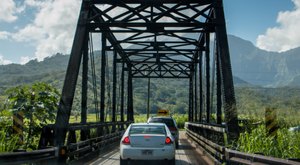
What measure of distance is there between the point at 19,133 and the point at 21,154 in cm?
268

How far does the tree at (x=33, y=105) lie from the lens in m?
10.5

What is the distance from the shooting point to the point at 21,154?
732cm

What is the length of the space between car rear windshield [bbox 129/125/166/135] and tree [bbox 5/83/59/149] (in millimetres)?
2387

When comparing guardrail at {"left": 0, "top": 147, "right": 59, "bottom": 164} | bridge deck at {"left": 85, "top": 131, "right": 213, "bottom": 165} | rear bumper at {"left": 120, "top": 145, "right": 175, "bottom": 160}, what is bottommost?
bridge deck at {"left": 85, "top": 131, "right": 213, "bottom": 165}

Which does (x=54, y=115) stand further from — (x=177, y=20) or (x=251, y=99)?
(x=177, y=20)

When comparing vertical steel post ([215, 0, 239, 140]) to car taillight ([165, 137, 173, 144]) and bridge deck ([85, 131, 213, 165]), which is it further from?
bridge deck ([85, 131, 213, 165])

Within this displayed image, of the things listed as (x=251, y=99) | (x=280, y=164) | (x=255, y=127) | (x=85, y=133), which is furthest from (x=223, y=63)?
(x=280, y=164)

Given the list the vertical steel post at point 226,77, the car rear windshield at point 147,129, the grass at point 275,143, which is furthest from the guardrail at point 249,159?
the car rear windshield at point 147,129

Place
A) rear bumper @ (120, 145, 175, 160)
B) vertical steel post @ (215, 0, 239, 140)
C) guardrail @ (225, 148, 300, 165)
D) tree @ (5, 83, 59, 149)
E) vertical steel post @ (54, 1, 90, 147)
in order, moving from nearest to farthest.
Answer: guardrail @ (225, 148, 300, 165) → tree @ (5, 83, 59, 149) → vertical steel post @ (215, 0, 239, 140) → rear bumper @ (120, 145, 175, 160) → vertical steel post @ (54, 1, 90, 147)

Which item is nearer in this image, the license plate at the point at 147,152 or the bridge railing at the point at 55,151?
the bridge railing at the point at 55,151

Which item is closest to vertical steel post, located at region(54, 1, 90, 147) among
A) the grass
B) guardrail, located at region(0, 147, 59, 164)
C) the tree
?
the tree

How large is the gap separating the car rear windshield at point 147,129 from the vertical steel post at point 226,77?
1.94 meters

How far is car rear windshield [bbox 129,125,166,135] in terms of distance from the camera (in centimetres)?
1203

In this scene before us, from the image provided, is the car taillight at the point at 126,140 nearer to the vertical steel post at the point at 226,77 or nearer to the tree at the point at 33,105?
the tree at the point at 33,105
